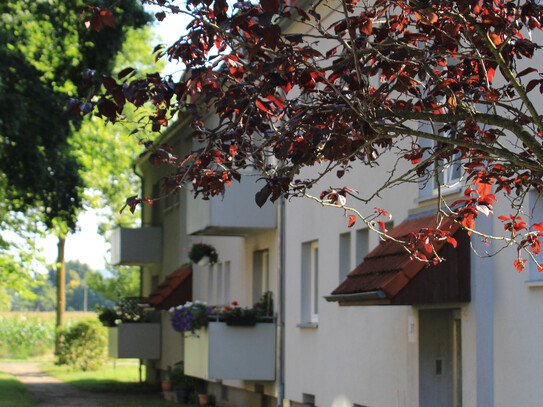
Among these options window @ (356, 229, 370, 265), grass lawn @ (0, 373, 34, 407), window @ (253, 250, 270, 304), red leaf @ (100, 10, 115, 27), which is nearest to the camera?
red leaf @ (100, 10, 115, 27)

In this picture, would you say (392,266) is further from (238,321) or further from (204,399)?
(204,399)

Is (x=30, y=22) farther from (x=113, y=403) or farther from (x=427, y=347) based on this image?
(x=427, y=347)

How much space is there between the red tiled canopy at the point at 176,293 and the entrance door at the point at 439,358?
1439 cm

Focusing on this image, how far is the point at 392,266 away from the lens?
36.8ft

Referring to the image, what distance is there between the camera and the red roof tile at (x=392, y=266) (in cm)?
1072

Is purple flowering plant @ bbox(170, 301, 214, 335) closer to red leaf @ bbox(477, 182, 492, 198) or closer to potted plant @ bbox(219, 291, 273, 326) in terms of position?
potted plant @ bbox(219, 291, 273, 326)

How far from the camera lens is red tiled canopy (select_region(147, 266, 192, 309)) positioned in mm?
26219

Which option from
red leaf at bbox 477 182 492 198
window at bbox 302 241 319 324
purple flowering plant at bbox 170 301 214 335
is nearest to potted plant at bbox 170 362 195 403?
purple flowering plant at bbox 170 301 214 335

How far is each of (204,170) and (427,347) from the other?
6410 millimetres

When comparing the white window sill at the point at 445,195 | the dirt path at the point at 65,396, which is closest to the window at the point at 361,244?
the white window sill at the point at 445,195

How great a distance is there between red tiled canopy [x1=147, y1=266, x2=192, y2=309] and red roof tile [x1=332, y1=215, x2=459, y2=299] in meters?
14.3

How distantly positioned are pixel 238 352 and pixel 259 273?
2789 mm

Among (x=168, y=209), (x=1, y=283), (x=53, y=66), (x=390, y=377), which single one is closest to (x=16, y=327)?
(x=168, y=209)

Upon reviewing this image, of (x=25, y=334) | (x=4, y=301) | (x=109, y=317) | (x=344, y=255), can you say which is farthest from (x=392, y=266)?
(x=4, y=301)
